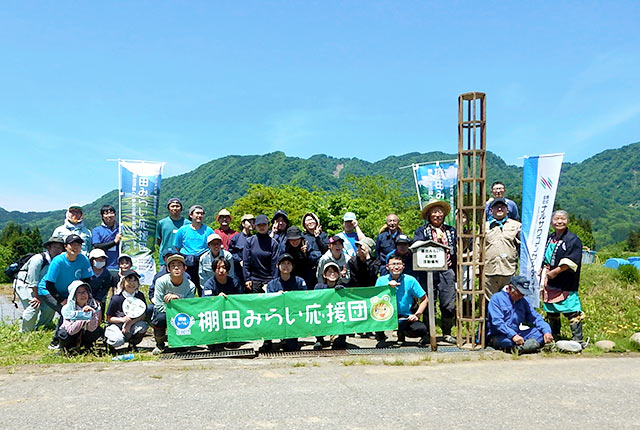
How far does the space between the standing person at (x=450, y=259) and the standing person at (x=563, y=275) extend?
1.34m

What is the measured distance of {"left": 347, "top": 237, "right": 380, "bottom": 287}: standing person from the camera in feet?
27.5

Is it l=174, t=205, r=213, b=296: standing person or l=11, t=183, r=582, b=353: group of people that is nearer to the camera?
l=11, t=183, r=582, b=353: group of people

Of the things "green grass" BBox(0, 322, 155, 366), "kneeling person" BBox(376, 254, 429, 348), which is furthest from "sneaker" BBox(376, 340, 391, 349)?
"green grass" BBox(0, 322, 155, 366)

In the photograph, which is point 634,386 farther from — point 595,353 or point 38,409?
point 38,409

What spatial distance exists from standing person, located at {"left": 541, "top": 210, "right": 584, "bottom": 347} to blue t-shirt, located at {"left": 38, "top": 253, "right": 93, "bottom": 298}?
7003 millimetres

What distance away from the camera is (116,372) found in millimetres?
6355

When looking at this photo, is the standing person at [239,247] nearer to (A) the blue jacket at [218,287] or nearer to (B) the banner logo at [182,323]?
(A) the blue jacket at [218,287]

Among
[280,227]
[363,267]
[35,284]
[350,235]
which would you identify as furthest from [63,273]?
[363,267]

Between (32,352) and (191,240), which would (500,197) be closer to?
(191,240)

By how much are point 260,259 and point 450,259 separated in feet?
9.56

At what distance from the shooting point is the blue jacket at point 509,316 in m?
7.17

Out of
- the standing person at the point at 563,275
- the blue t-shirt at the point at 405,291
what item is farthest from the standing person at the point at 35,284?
the standing person at the point at 563,275

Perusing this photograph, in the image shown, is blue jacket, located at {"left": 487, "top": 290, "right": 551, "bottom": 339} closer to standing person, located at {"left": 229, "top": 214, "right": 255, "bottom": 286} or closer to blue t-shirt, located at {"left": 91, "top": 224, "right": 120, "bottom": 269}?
standing person, located at {"left": 229, "top": 214, "right": 255, "bottom": 286}

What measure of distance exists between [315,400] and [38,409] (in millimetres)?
2583
